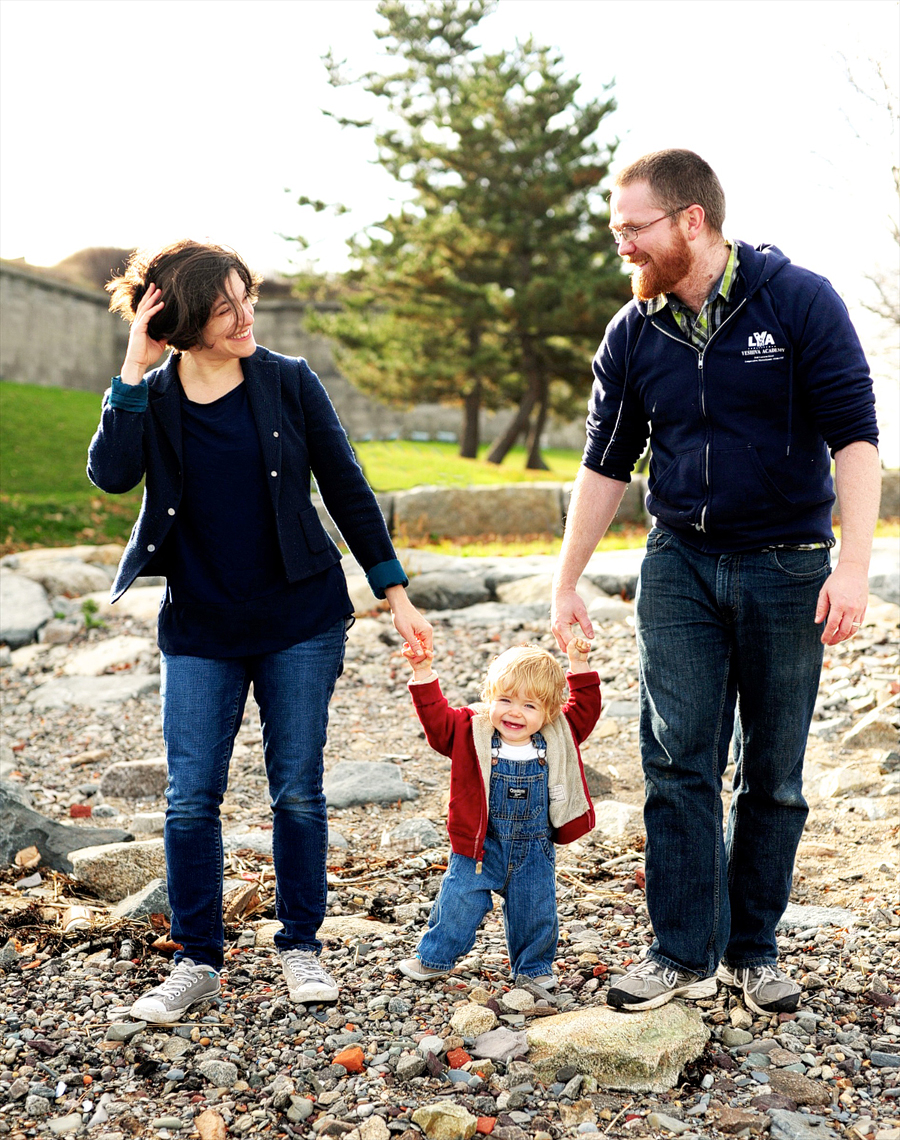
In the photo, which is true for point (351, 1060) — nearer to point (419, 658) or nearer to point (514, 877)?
point (514, 877)

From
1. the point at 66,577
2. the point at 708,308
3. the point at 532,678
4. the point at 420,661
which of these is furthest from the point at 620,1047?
the point at 66,577

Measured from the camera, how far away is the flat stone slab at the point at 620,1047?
2.65m

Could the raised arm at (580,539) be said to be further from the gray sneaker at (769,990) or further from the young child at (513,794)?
the gray sneaker at (769,990)

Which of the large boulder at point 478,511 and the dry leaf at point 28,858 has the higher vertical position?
the large boulder at point 478,511

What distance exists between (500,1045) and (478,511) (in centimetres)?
1142

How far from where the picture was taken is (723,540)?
2830 mm

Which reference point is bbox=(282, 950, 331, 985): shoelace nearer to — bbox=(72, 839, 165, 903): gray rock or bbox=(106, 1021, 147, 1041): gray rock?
bbox=(106, 1021, 147, 1041): gray rock

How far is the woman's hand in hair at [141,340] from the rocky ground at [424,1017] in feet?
5.44

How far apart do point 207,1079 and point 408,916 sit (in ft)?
3.64

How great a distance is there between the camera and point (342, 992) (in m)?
3.09

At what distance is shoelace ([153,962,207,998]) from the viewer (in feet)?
9.54

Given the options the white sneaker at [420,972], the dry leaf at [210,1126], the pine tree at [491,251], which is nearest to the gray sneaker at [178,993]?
the dry leaf at [210,1126]

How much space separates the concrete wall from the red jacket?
71.7 feet

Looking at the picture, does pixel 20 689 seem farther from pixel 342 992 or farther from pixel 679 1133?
pixel 679 1133
